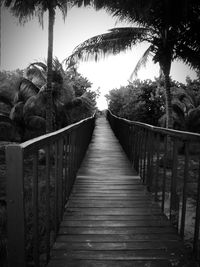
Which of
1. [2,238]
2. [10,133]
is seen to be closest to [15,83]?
[10,133]

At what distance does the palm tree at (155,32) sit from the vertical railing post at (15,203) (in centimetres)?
857

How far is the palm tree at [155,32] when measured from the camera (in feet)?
32.6

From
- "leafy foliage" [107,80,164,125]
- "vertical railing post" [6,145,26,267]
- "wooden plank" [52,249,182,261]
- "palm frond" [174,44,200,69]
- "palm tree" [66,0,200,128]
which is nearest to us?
"vertical railing post" [6,145,26,267]

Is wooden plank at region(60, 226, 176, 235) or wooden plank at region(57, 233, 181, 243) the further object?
wooden plank at region(60, 226, 176, 235)

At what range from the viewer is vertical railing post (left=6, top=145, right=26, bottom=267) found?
6.36 ft

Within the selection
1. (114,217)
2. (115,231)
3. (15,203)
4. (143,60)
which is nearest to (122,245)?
(115,231)

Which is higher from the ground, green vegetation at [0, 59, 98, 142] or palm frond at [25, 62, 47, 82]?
palm frond at [25, 62, 47, 82]

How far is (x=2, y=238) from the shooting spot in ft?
18.6

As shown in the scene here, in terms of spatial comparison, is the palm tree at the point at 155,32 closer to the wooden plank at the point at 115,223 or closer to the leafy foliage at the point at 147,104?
the leafy foliage at the point at 147,104

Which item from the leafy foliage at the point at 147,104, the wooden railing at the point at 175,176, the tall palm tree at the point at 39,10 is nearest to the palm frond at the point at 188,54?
the tall palm tree at the point at 39,10

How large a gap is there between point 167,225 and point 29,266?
1.91 meters

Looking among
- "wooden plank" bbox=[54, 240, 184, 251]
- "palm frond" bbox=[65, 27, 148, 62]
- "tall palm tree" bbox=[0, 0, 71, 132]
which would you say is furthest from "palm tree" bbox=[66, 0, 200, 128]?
"wooden plank" bbox=[54, 240, 184, 251]

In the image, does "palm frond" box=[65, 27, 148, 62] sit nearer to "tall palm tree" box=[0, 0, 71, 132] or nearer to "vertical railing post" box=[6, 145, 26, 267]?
"tall palm tree" box=[0, 0, 71, 132]

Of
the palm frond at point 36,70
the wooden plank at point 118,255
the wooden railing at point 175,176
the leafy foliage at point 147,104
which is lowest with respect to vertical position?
the wooden plank at point 118,255
